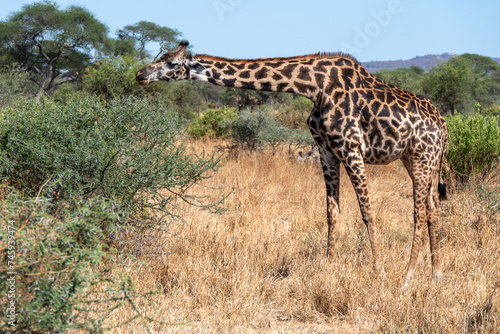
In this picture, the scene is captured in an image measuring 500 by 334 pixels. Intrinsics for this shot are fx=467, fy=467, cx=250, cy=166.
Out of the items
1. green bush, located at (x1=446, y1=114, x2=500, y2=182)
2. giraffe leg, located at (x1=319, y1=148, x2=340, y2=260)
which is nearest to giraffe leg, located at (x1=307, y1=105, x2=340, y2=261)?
giraffe leg, located at (x1=319, y1=148, x2=340, y2=260)

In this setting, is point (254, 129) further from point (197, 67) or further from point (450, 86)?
point (450, 86)

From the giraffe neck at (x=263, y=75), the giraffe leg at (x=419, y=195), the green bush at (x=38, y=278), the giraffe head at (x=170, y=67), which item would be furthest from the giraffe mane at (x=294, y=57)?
the green bush at (x=38, y=278)

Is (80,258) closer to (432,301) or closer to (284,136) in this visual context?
(432,301)

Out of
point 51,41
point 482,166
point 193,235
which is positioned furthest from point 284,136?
point 51,41

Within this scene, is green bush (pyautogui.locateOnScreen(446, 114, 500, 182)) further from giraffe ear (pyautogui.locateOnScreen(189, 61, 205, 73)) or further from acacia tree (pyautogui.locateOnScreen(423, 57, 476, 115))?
acacia tree (pyautogui.locateOnScreen(423, 57, 476, 115))

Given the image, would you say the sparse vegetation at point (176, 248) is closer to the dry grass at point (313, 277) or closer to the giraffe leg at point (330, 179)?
the dry grass at point (313, 277)

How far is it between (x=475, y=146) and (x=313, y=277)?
5248mm

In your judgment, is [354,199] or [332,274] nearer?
[332,274]

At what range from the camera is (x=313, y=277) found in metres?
4.23

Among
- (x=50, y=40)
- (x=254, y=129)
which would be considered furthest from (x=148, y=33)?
(x=254, y=129)

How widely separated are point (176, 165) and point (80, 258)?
2.29 m

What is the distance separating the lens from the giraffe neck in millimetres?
4508

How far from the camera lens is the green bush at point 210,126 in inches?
557

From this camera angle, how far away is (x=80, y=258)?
8.53 ft
